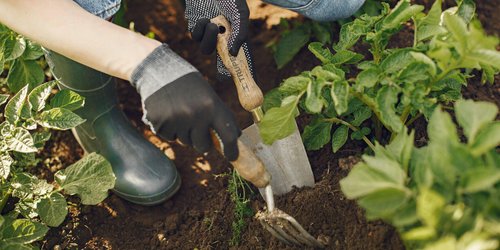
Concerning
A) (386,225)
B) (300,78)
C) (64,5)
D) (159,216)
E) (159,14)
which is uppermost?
(64,5)

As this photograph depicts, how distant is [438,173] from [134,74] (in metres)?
0.63

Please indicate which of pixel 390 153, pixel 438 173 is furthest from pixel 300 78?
pixel 438 173

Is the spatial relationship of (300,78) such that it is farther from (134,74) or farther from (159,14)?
(159,14)

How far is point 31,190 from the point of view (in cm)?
153

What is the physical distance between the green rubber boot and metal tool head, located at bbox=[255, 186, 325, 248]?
1.47 feet

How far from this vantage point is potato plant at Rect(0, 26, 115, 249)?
56.3 inches

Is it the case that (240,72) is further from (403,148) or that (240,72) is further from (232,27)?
(403,148)

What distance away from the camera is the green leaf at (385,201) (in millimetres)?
998

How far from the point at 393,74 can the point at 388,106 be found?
0.07m

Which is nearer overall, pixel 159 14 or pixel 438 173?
pixel 438 173

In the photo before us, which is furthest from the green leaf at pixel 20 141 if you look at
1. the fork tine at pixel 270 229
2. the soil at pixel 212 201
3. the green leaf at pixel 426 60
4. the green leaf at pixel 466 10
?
the green leaf at pixel 466 10

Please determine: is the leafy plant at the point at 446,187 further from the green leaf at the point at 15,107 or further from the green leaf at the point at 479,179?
the green leaf at the point at 15,107

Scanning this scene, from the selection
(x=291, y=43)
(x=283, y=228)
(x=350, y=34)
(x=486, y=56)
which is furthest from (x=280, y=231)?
(x=291, y=43)

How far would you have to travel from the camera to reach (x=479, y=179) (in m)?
0.93
